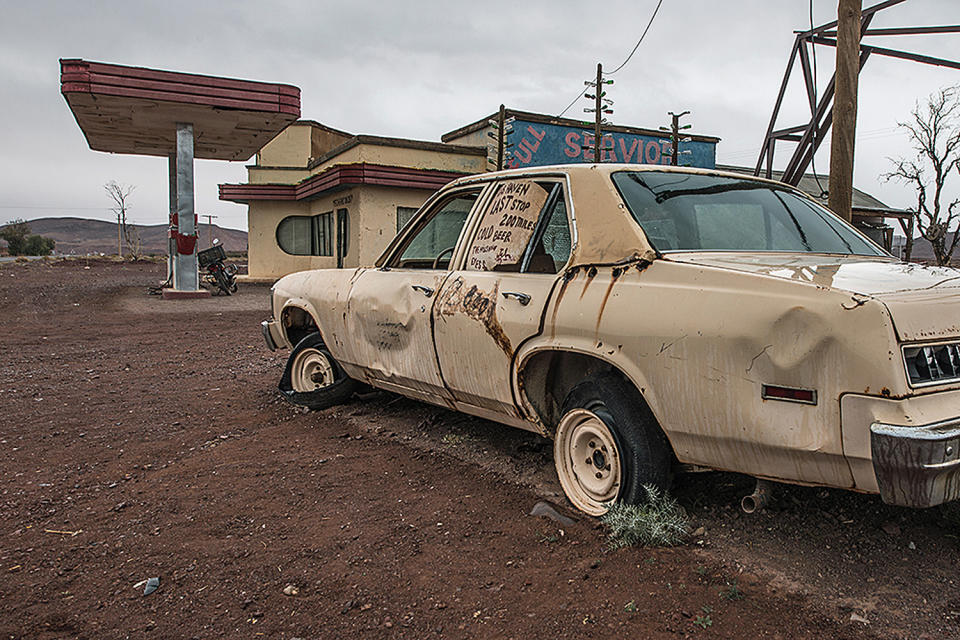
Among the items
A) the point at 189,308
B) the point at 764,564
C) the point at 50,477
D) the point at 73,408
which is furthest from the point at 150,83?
the point at 764,564

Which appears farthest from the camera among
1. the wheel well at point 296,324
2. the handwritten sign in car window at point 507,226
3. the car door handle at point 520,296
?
the wheel well at point 296,324

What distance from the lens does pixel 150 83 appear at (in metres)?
14.2

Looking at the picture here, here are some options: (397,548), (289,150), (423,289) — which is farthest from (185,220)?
(397,548)

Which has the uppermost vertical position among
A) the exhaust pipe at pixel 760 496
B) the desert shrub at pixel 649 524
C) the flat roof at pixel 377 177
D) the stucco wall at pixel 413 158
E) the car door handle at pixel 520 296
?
the stucco wall at pixel 413 158

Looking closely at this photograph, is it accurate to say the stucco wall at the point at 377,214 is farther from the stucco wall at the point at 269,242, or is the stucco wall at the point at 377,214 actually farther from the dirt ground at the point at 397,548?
the dirt ground at the point at 397,548

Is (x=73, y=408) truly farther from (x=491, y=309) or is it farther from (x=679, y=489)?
(x=679, y=489)

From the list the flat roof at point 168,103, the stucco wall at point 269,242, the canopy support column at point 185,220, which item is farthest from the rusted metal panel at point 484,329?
the stucco wall at point 269,242

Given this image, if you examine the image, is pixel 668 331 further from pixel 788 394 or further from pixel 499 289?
pixel 499 289

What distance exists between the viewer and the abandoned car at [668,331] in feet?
7.45

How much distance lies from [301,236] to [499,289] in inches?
849

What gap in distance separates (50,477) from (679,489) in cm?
330

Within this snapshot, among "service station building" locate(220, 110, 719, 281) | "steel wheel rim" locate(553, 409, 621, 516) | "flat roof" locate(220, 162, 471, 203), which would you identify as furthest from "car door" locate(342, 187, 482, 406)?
"service station building" locate(220, 110, 719, 281)

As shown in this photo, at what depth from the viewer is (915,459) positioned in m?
2.16

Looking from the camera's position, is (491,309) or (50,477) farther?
(50,477)
